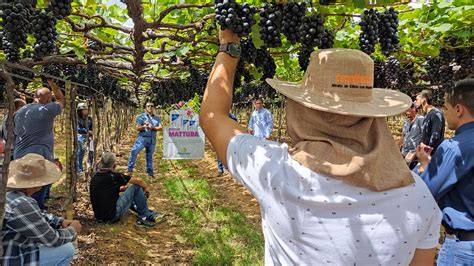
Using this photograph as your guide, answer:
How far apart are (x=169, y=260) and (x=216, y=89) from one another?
12.6 feet

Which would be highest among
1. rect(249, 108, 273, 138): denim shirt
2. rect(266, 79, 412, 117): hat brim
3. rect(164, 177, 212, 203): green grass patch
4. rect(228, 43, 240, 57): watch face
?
rect(228, 43, 240, 57): watch face

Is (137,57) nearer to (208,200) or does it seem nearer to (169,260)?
(169,260)

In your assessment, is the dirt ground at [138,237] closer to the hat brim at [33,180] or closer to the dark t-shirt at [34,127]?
the dark t-shirt at [34,127]

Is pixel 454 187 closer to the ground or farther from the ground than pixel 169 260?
farther from the ground

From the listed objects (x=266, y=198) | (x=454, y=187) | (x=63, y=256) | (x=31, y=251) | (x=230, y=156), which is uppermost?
(x=230, y=156)

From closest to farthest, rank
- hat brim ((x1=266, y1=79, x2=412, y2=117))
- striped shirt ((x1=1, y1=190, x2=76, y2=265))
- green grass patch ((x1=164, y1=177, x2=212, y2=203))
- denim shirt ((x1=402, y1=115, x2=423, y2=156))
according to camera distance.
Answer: hat brim ((x1=266, y1=79, x2=412, y2=117)) < striped shirt ((x1=1, y1=190, x2=76, y2=265)) < denim shirt ((x1=402, y1=115, x2=423, y2=156)) < green grass patch ((x1=164, y1=177, x2=212, y2=203))

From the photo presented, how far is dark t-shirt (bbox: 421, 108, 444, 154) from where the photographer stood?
17.5 feet

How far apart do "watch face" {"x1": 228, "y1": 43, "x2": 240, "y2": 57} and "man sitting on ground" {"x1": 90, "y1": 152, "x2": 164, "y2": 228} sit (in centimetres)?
448

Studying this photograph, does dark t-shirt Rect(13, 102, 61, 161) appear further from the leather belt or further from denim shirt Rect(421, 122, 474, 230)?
the leather belt

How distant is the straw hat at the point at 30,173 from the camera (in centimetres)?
286

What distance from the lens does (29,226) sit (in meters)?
2.63

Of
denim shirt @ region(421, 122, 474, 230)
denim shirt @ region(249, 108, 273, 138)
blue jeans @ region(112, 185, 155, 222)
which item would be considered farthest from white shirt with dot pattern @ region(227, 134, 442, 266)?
denim shirt @ region(249, 108, 273, 138)

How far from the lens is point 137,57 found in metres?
4.42

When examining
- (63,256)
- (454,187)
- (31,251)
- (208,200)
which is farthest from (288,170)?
(208,200)
